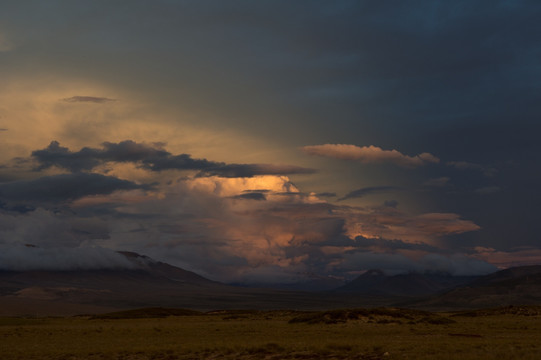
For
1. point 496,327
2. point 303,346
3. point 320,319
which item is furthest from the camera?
point 320,319

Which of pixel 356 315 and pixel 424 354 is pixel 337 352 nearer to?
pixel 424 354

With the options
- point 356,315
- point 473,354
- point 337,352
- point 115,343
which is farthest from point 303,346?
point 356,315

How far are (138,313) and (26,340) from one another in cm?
6372

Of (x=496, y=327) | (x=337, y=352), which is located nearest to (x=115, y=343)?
(x=337, y=352)

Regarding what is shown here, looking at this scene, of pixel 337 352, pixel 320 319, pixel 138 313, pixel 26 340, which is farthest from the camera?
A: pixel 138 313

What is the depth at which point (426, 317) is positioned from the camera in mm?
82750

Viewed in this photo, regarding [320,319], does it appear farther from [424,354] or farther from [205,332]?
[424,354]

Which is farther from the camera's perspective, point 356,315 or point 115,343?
point 356,315

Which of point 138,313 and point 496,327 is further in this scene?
point 138,313

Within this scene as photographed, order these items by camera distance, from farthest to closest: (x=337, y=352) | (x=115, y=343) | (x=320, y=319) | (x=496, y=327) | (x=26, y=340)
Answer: (x=320, y=319), (x=496, y=327), (x=26, y=340), (x=115, y=343), (x=337, y=352)

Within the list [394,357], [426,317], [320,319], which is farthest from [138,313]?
[394,357]

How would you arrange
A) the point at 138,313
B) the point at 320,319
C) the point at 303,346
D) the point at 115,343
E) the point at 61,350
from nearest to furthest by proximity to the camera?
1. the point at 303,346
2. the point at 61,350
3. the point at 115,343
4. the point at 320,319
5. the point at 138,313

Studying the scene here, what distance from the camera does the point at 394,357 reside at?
35250mm

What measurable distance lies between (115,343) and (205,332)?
1475cm
